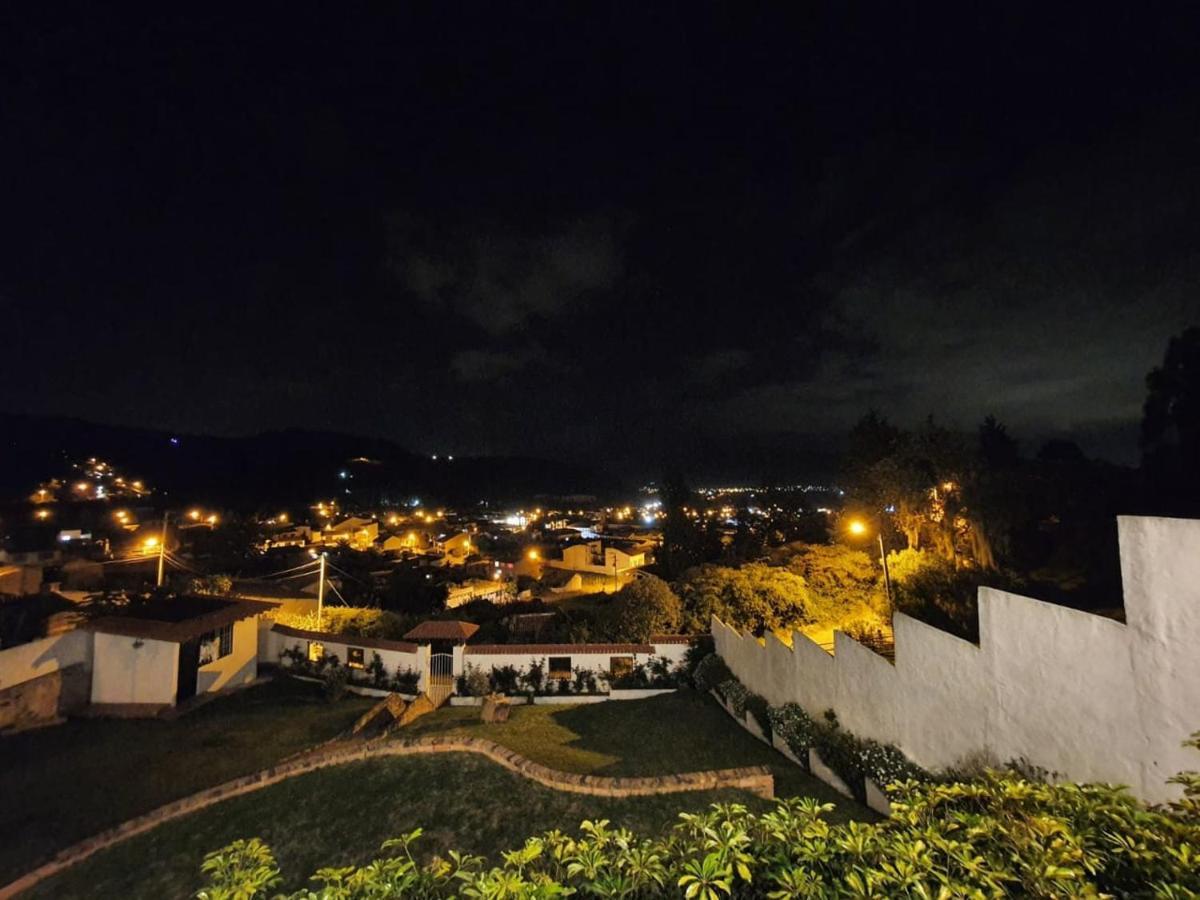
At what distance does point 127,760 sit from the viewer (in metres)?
13.1

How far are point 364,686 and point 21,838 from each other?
8180 millimetres

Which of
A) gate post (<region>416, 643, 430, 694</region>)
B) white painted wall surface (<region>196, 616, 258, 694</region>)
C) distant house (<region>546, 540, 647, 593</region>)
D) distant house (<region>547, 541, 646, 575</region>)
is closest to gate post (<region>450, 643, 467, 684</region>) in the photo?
gate post (<region>416, 643, 430, 694</region>)

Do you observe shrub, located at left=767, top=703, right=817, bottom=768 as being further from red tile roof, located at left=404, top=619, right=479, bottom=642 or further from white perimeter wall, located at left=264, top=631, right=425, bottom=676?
white perimeter wall, located at left=264, top=631, right=425, bottom=676

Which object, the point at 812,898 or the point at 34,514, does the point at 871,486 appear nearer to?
the point at 812,898

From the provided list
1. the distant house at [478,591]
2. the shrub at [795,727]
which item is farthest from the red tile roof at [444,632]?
the distant house at [478,591]

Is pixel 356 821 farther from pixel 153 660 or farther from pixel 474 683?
pixel 153 660

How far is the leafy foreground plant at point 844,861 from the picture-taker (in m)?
2.69

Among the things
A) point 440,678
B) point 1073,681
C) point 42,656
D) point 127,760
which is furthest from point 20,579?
point 1073,681

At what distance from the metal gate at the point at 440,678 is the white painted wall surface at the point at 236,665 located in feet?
23.0

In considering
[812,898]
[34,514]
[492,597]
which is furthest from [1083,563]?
[34,514]

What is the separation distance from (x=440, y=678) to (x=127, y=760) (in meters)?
7.70

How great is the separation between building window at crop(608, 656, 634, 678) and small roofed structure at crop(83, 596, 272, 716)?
13.0 m

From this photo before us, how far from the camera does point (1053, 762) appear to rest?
5.95 meters

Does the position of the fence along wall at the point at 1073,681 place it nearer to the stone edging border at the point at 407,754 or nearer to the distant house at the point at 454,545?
the stone edging border at the point at 407,754
